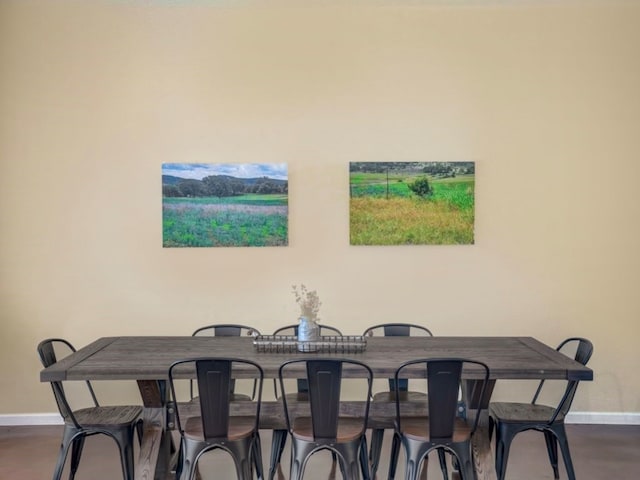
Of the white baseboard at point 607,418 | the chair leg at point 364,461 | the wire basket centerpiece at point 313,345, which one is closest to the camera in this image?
the chair leg at point 364,461

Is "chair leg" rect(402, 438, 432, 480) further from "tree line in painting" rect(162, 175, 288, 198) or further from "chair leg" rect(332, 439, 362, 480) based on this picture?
"tree line in painting" rect(162, 175, 288, 198)

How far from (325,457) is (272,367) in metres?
1.17

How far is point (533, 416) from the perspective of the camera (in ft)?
9.45

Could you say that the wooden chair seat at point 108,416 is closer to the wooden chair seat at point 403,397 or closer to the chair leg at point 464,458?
the wooden chair seat at point 403,397

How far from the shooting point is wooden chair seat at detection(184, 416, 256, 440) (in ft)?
8.20

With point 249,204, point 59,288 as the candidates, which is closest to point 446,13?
point 249,204

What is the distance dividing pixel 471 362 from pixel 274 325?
6.42 ft

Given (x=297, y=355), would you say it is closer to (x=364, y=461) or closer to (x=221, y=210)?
(x=364, y=461)

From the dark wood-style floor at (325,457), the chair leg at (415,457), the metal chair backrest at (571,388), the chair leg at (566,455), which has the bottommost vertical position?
the dark wood-style floor at (325,457)

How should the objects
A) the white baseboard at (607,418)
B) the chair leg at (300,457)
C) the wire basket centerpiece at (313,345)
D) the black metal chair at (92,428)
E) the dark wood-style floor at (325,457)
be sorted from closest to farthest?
the chair leg at (300,457) → the black metal chair at (92,428) → the wire basket centerpiece at (313,345) → the dark wood-style floor at (325,457) → the white baseboard at (607,418)

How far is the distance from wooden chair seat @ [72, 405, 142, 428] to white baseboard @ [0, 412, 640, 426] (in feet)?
4.34

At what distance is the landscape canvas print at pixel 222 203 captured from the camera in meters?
4.04

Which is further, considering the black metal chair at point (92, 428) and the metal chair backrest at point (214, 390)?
the black metal chair at point (92, 428)

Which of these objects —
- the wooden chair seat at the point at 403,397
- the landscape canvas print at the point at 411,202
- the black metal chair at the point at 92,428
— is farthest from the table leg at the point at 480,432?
the black metal chair at the point at 92,428
